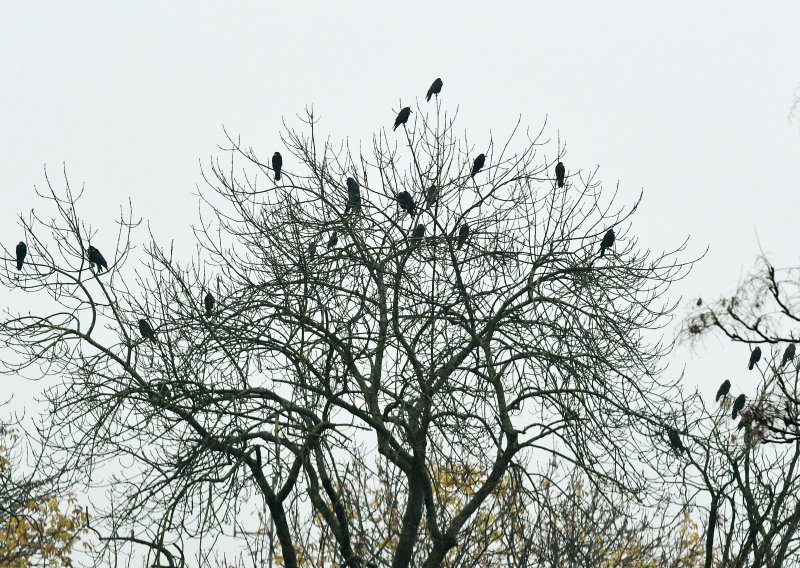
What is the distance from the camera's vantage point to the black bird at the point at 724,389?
40.9 ft

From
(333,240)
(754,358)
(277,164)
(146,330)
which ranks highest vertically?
(277,164)

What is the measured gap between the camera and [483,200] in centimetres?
1002

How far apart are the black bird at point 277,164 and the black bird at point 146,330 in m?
2.03

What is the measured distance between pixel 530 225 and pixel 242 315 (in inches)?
111

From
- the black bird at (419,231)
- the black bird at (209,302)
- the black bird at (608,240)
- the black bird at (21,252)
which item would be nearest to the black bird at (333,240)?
the black bird at (419,231)

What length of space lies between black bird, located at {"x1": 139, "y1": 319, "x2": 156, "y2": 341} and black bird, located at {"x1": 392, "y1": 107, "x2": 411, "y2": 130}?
10.4 ft

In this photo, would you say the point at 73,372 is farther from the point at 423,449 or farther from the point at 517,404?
the point at 517,404

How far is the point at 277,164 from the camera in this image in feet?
35.3

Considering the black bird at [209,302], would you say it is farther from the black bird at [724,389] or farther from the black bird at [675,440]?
the black bird at [724,389]

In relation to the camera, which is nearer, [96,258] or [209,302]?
[209,302]

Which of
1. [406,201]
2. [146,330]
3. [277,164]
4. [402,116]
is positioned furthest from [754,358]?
[146,330]

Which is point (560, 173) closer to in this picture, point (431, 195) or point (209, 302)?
point (431, 195)

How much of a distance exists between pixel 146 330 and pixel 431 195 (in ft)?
9.91

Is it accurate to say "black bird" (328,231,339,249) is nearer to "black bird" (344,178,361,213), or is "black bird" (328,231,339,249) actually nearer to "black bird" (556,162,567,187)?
"black bird" (344,178,361,213)
